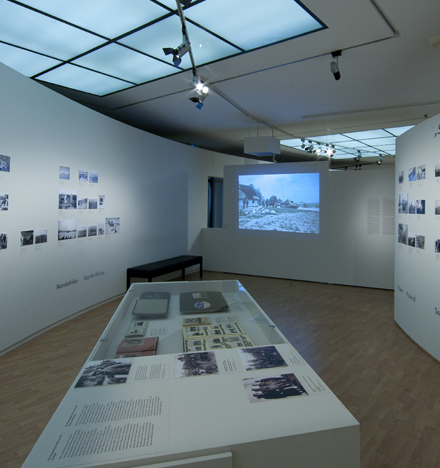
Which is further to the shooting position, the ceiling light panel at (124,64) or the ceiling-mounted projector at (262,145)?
the ceiling-mounted projector at (262,145)

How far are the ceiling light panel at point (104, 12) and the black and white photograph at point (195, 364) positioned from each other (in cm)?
295

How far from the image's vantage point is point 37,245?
4.24m

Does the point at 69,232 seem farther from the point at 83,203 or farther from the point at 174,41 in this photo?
the point at 174,41

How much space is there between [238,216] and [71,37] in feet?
18.7

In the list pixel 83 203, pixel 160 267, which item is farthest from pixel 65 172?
pixel 160 267

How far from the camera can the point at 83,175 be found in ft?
16.8

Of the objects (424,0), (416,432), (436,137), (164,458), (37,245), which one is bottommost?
(416,432)

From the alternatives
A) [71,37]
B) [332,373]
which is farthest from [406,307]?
[71,37]

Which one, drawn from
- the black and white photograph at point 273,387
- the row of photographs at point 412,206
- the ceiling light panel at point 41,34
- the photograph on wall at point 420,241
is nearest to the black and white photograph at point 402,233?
the row of photographs at point 412,206

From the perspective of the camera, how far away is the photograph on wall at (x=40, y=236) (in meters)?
4.23

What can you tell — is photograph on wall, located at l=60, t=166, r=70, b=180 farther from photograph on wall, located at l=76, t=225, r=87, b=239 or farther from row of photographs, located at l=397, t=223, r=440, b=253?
row of photographs, located at l=397, t=223, r=440, b=253

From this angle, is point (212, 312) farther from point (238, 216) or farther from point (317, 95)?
point (238, 216)

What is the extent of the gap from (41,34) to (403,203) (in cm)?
476

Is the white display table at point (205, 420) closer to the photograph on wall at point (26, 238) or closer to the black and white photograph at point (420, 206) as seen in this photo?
the photograph on wall at point (26, 238)
